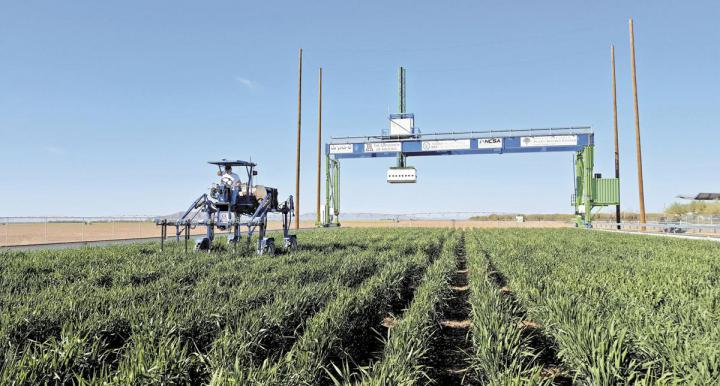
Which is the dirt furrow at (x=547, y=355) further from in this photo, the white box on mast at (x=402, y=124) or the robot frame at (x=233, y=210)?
the white box on mast at (x=402, y=124)

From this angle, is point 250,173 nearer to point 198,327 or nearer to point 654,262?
point 198,327

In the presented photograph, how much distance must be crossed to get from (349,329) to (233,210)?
10.1m

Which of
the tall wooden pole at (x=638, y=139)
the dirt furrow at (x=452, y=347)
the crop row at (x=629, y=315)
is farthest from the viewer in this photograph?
the tall wooden pole at (x=638, y=139)

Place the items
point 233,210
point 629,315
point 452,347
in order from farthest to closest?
point 233,210, point 452,347, point 629,315

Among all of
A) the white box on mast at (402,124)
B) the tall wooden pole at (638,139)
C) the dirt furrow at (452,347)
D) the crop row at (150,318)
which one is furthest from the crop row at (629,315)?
the white box on mast at (402,124)

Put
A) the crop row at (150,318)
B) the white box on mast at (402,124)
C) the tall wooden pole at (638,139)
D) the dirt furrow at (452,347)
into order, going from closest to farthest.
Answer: the crop row at (150,318)
the dirt furrow at (452,347)
the tall wooden pole at (638,139)
the white box on mast at (402,124)

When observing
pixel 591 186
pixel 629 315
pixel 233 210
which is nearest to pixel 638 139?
pixel 591 186

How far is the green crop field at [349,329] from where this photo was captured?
3.90 meters

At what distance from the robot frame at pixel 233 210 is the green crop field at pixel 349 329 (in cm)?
369

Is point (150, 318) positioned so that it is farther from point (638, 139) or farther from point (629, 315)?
point (638, 139)

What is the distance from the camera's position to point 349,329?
5602mm

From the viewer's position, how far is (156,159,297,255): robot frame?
1425cm

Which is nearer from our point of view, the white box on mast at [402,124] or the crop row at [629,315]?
the crop row at [629,315]

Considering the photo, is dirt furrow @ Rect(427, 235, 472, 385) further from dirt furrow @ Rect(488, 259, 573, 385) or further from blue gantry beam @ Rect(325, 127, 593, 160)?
blue gantry beam @ Rect(325, 127, 593, 160)
